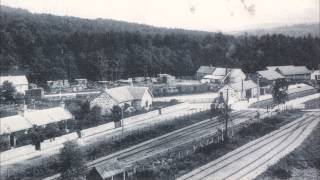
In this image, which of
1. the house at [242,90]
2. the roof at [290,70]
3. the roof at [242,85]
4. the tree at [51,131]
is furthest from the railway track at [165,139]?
the roof at [290,70]

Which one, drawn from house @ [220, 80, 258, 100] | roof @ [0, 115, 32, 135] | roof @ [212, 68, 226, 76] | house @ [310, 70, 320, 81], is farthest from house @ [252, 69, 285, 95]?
roof @ [0, 115, 32, 135]

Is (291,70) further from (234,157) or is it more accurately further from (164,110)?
(234,157)

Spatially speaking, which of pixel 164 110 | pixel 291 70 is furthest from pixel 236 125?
pixel 291 70

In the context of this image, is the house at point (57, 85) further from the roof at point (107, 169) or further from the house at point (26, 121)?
the roof at point (107, 169)

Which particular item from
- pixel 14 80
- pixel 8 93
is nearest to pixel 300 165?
pixel 8 93

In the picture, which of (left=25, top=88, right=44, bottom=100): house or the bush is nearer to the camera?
the bush

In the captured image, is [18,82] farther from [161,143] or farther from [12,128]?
[161,143]

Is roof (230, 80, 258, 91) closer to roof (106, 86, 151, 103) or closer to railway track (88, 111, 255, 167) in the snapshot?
railway track (88, 111, 255, 167)
